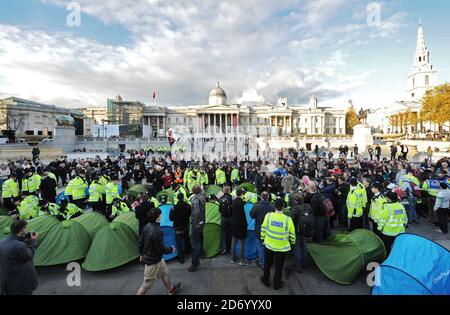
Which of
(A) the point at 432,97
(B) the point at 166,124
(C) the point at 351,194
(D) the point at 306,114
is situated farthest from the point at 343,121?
(C) the point at 351,194

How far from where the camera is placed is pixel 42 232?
5.42 m

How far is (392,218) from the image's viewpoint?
492 cm

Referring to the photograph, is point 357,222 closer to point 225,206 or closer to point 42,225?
point 225,206

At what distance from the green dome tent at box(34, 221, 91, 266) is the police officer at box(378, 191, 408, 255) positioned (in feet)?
22.5

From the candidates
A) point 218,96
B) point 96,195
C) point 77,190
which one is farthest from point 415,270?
point 218,96

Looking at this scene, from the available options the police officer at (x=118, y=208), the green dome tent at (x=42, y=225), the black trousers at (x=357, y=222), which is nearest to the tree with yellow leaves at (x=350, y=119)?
the black trousers at (x=357, y=222)

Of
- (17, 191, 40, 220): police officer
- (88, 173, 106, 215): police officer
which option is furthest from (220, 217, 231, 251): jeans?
(17, 191, 40, 220): police officer

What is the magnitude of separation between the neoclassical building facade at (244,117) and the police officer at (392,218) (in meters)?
81.2

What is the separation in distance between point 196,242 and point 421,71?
402ft

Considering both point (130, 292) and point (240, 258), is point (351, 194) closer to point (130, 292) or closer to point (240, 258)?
point (240, 258)

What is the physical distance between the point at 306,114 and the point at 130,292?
3754 inches

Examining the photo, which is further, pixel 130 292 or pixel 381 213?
pixel 381 213

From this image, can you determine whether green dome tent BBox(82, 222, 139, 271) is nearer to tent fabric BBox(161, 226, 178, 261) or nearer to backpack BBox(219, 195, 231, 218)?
tent fabric BBox(161, 226, 178, 261)
